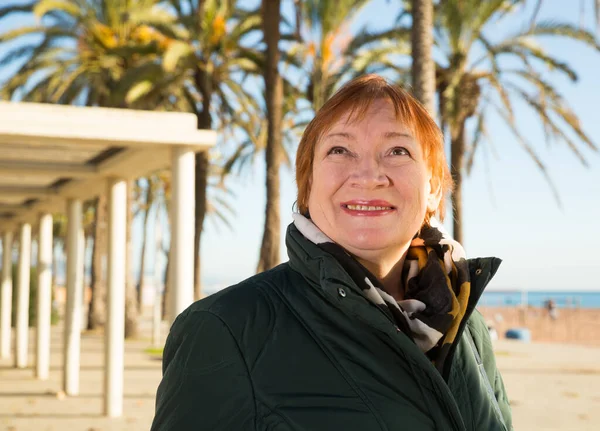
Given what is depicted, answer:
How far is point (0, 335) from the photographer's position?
55.6 feet

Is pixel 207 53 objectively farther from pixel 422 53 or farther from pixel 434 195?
pixel 434 195

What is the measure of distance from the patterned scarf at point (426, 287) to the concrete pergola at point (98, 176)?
641 centimetres

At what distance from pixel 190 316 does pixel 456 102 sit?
15.7 metres

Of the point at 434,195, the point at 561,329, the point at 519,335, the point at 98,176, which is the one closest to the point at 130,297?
the point at 98,176

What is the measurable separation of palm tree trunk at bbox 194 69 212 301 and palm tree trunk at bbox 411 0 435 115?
30.1ft

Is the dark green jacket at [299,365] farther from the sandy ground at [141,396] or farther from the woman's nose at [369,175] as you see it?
the sandy ground at [141,396]

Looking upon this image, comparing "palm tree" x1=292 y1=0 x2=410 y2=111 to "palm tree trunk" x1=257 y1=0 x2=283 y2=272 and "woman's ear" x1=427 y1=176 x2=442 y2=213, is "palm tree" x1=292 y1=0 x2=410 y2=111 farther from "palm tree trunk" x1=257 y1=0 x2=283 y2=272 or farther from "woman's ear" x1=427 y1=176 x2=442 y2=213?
"woman's ear" x1=427 y1=176 x2=442 y2=213

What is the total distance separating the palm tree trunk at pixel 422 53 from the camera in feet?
32.1

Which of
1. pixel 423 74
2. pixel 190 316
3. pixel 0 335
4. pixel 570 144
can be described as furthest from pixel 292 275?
pixel 0 335

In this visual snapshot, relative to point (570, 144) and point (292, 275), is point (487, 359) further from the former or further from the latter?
point (570, 144)

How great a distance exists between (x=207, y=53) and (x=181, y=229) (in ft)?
35.4

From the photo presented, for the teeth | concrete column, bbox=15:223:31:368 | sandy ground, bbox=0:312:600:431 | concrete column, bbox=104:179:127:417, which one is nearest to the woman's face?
the teeth

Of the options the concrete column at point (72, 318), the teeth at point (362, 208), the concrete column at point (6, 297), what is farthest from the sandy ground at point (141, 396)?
the teeth at point (362, 208)

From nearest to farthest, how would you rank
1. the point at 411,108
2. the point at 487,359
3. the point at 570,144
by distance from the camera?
the point at 411,108 → the point at 487,359 → the point at 570,144
